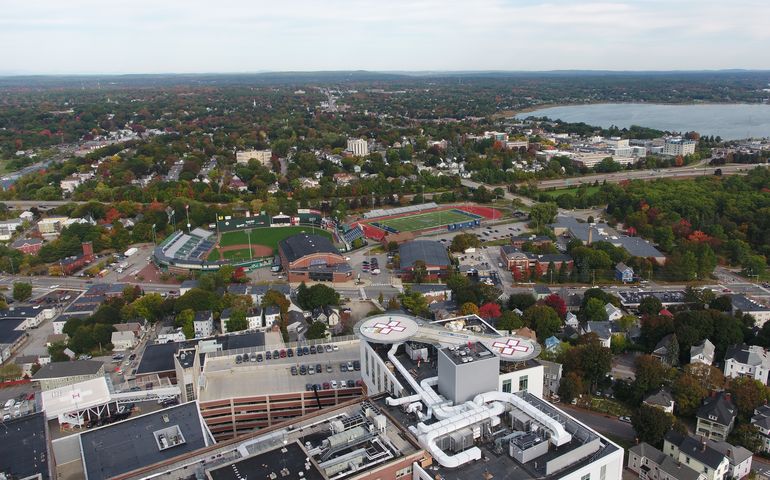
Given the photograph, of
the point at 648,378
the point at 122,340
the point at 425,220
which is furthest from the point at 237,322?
the point at 425,220

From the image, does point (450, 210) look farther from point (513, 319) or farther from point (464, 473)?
point (464, 473)

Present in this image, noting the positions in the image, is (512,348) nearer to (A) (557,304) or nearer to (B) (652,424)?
(B) (652,424)

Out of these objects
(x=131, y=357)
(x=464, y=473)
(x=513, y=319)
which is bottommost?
(x=131, y=357)

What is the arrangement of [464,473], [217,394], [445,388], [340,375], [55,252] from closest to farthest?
[464,473]
[445,388]
[217,394]
[340,375]
[55,252]

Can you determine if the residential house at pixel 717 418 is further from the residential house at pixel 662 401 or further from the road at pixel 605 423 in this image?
the road at pixel 605 423

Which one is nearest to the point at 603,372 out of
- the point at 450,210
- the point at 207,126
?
the point at 450,210

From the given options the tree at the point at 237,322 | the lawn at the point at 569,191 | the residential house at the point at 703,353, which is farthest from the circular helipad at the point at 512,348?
the lawn at the point at 569,191

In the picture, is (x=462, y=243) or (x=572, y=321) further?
(x=462, y=243)
